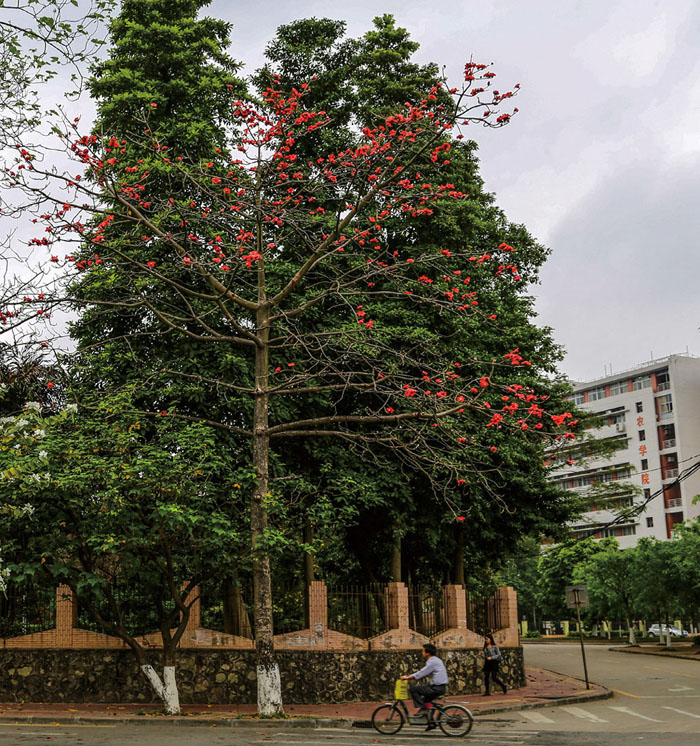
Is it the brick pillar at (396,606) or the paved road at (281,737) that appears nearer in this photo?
the paved road at (281,737)

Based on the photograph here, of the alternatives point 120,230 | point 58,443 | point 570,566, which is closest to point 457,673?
point 58,443

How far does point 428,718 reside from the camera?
1407cm

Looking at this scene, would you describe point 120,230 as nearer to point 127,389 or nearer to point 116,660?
point 127,389

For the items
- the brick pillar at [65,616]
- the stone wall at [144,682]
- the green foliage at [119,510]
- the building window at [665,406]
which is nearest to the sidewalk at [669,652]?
the stone wall at [144,682]

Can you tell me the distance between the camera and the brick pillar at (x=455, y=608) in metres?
23.0

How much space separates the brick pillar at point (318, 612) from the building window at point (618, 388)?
75360mm

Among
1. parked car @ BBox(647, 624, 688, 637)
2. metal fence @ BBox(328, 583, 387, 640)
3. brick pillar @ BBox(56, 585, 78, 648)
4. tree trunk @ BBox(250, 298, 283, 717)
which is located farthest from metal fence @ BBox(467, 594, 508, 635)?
parked car @ BBox(647, 624, 688, 637)

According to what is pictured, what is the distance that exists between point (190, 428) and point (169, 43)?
37.2 ft

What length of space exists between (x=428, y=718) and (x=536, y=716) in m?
4.98

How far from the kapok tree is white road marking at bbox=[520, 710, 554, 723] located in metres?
4.74

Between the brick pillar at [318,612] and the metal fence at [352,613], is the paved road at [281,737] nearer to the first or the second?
the brick pillar at [318,612]

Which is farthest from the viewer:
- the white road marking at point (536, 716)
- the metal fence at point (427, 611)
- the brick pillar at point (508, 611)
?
the brick pillar at point (508, 611)

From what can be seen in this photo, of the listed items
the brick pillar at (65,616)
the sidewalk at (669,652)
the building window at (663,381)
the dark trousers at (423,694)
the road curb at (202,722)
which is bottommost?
the sidewalk at (669,652)

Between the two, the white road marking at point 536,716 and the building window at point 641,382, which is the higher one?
the building window at point 641,382
